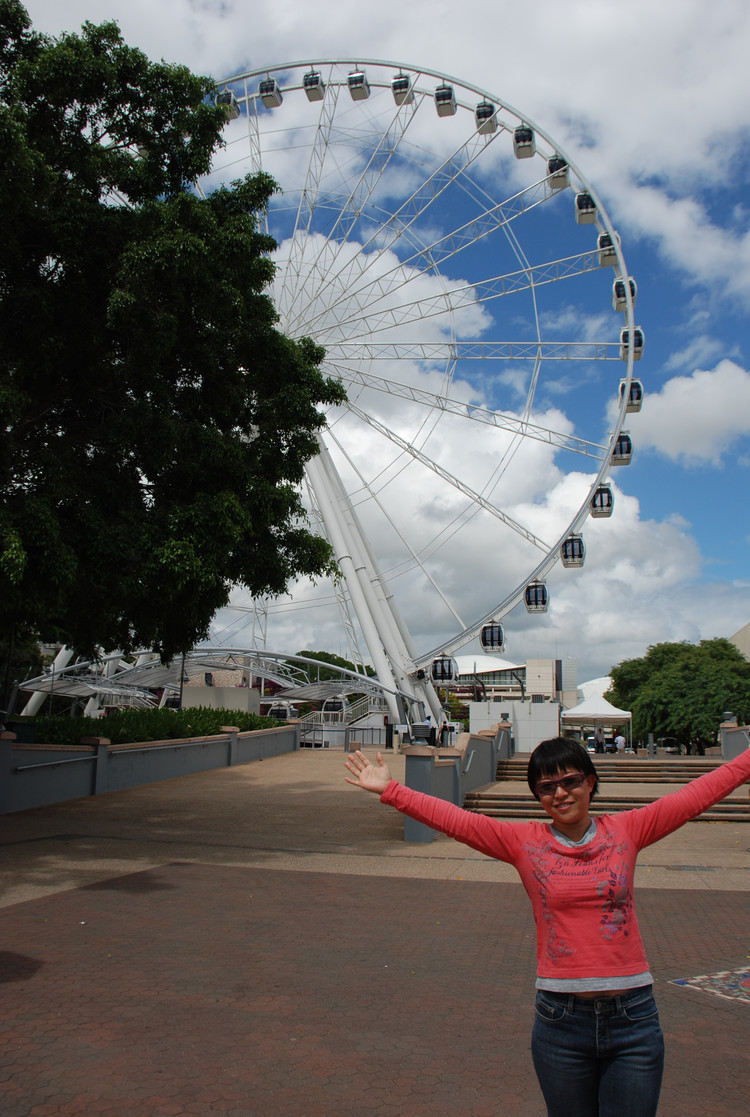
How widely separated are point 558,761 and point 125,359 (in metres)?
11.2

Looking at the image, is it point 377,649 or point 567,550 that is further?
point 377,649

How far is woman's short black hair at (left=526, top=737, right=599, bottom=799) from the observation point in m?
2.73

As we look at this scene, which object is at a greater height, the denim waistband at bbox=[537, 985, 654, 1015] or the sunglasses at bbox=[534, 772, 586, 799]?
the sunglasses at bbox=[534, 772, 586, 799]

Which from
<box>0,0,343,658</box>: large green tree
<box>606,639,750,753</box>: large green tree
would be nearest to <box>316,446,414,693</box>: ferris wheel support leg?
<box>0,0,343,658</box>: large green tree

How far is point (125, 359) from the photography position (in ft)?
40.7

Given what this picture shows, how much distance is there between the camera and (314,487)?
2638cm

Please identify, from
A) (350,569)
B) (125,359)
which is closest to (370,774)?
(125,359)

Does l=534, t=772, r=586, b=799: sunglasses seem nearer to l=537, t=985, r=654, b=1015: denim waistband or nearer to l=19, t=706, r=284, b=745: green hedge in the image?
l=537, t=985, r=654, b=1015: denim waistband

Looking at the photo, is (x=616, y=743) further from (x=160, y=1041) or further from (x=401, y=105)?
(x=160, y=1041)

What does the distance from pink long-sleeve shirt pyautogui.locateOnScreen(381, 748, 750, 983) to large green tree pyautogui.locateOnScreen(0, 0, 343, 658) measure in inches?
334

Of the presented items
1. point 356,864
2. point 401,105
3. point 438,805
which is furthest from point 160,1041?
point 401,105

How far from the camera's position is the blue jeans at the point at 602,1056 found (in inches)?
94.5

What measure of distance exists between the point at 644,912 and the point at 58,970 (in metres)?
5.69

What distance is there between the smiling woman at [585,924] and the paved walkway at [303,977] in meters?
2.09
